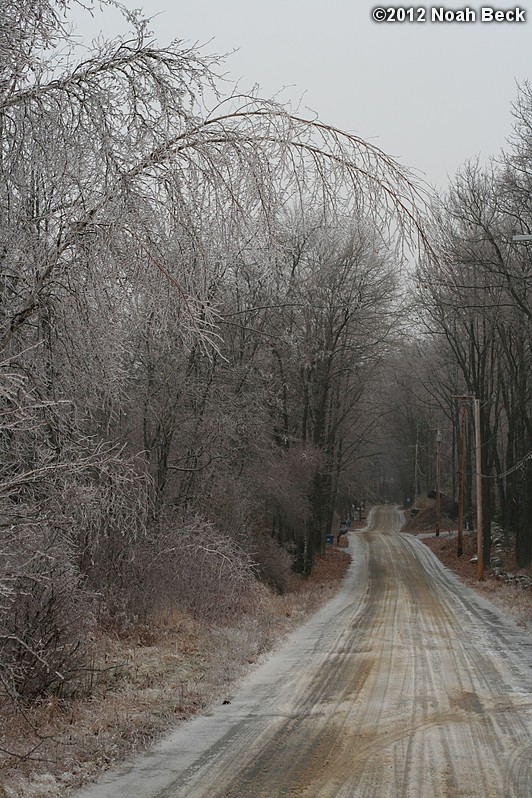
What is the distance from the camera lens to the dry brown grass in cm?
625

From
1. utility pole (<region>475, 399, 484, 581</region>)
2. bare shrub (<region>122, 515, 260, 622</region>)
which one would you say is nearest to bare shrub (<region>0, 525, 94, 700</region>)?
bare shrub (<region>122, 515, 260, 622</region>)

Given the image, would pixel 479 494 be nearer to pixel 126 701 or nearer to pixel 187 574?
pixel 187 574

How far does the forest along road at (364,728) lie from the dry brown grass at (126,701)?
0.28 metres

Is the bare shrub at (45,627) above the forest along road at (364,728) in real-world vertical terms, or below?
above

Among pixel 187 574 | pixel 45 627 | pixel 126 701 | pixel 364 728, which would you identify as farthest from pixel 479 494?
pixel 45 627

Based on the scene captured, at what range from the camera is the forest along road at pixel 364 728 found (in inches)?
245

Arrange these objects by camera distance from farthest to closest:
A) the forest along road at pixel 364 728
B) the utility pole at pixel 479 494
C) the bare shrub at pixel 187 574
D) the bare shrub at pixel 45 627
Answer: the utility pole at pixel 479 494 < the bare shrub at pixel 187 574 < the bare shrub at pixel 45 627 < the forest along road at pixel 364 728

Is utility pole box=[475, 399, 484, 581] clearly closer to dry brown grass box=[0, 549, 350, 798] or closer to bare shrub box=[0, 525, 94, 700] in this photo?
dry brown grass box=[0, 549, 350, 798]

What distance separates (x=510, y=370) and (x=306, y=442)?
29.9ft

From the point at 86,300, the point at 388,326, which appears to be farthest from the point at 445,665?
the point at 388,326

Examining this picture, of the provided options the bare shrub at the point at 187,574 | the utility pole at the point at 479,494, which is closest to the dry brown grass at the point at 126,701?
the bare shrub at the point at 187,574

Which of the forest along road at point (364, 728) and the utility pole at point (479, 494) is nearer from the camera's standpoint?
the forest along road at point (364, 728)

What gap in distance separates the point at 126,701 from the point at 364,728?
8.19ft

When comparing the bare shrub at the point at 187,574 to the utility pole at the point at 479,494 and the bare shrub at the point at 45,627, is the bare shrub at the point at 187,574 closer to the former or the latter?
the bare shrub at the point at 45,627
